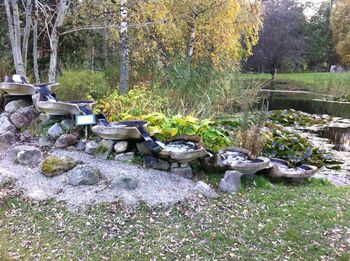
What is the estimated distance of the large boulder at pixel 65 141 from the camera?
3.83 meters

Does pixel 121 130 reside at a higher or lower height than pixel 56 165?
higher

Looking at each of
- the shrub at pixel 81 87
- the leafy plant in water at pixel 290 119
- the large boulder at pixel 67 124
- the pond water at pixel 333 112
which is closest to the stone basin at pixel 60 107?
the large boulder at pixel 67 124

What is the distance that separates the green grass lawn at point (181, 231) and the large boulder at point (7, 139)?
1.04 m

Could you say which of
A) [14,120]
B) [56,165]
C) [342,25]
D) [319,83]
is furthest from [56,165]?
[342,25]

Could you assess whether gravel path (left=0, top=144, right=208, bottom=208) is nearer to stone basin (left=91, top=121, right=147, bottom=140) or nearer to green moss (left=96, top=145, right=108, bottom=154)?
green moss (left=96, top=145, right=108, bottom=154)

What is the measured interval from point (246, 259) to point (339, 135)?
6.53m

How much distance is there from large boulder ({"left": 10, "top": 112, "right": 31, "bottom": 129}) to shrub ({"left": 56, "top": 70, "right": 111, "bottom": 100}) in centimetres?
128

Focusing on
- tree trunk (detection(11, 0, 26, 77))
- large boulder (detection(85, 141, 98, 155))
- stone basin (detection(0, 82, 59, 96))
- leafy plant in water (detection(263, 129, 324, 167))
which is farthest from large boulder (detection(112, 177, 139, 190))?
tree trunk (detection(11, 0, 26, 77))

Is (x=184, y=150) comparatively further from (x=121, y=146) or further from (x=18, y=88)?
(x=18, y=88)

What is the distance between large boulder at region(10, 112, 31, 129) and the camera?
4.24 metres

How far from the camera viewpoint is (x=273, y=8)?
25.7 m

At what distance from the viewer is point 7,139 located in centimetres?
394

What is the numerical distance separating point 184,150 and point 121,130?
0.65 m

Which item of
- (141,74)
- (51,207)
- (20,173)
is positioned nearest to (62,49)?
(141,74)
